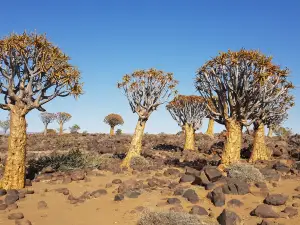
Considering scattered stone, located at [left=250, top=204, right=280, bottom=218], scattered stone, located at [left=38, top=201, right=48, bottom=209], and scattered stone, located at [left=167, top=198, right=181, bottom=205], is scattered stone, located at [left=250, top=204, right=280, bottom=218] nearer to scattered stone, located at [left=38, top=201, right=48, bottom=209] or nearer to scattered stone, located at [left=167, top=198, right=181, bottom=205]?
scattered stone, located at [left=167, top=198, right=181, bottom=205]

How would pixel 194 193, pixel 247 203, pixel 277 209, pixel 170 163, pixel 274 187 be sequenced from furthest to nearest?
pixel 170 163 → pixel 274 187 → pixel 194 193 → pixel 247 203 → pixel 277 209

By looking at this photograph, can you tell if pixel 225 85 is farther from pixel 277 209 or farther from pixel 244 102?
pixel 277 209

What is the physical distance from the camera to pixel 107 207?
8766 mm

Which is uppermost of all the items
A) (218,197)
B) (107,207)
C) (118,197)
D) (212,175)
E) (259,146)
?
(259,146)

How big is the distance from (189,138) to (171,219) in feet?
55.4

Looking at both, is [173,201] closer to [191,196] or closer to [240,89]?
[191,196]

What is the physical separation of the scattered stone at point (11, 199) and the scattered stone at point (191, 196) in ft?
17.6

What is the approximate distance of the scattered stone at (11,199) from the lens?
350 inches

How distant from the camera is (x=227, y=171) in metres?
11.1

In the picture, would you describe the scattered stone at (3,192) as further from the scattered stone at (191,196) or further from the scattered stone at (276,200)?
the scattered stone at (276,200)

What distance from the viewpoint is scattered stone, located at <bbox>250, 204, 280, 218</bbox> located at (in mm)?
7285

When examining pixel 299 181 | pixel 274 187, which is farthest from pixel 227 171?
pixel 299 181

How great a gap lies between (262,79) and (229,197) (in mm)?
5171

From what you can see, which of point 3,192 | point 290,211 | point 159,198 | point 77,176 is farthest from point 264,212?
point 3,192
